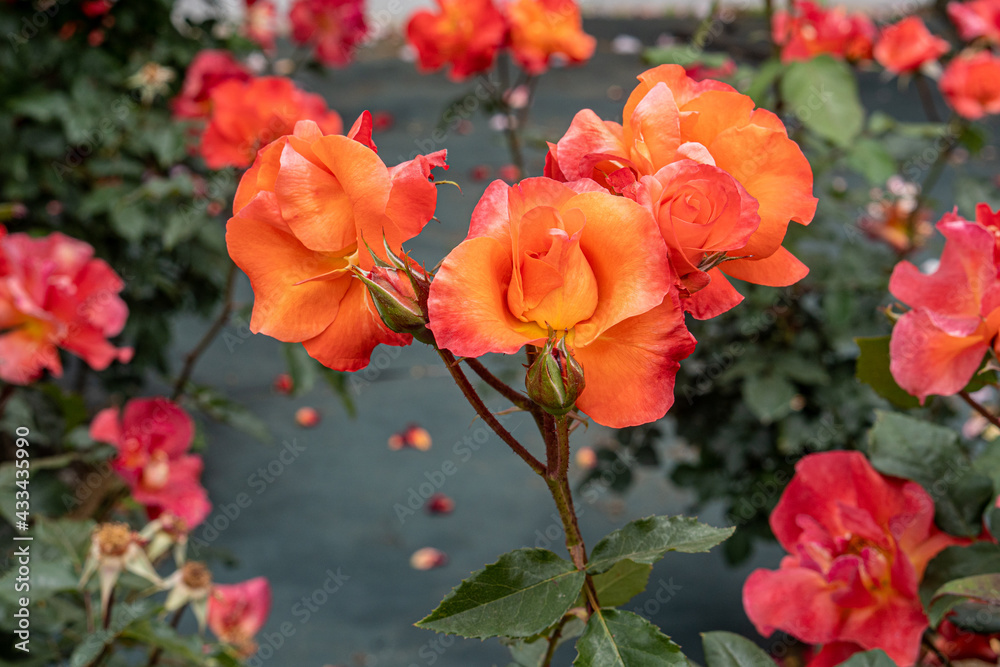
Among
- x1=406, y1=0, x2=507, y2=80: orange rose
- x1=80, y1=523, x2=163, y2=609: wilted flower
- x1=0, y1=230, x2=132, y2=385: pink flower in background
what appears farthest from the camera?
x1=406, y1=0, x2=507, y2=80: orange rose

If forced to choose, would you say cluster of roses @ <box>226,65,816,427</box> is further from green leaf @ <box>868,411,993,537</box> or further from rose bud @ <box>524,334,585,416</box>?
green leaf @ <box>868,411,993,537</box>

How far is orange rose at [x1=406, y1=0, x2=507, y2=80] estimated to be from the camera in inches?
49.2

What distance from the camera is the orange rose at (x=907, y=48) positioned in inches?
49.6

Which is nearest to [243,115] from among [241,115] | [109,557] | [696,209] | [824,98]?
[241,115]

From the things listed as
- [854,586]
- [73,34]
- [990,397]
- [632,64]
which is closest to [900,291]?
[854,586]

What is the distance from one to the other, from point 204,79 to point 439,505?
945 millimetres

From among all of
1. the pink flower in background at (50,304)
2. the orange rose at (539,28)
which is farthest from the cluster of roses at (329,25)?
the pink flower in background at (50,304)

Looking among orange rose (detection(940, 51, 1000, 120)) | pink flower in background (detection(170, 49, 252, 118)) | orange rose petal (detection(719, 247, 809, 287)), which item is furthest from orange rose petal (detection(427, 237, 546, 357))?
orange rose (detection(940, 51, 1000, 120))

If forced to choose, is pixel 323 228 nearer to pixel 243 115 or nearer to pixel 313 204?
pixel 313 204

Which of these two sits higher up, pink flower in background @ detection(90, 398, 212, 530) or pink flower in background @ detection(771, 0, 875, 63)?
pink flower in background @ detection(771, 0, 875, 63)

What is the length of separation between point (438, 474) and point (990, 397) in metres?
1.10

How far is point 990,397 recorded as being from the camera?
1.46 metres

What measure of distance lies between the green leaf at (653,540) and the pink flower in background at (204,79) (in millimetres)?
981

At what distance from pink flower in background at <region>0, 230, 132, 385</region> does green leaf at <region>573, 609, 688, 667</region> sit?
719 millimetres
